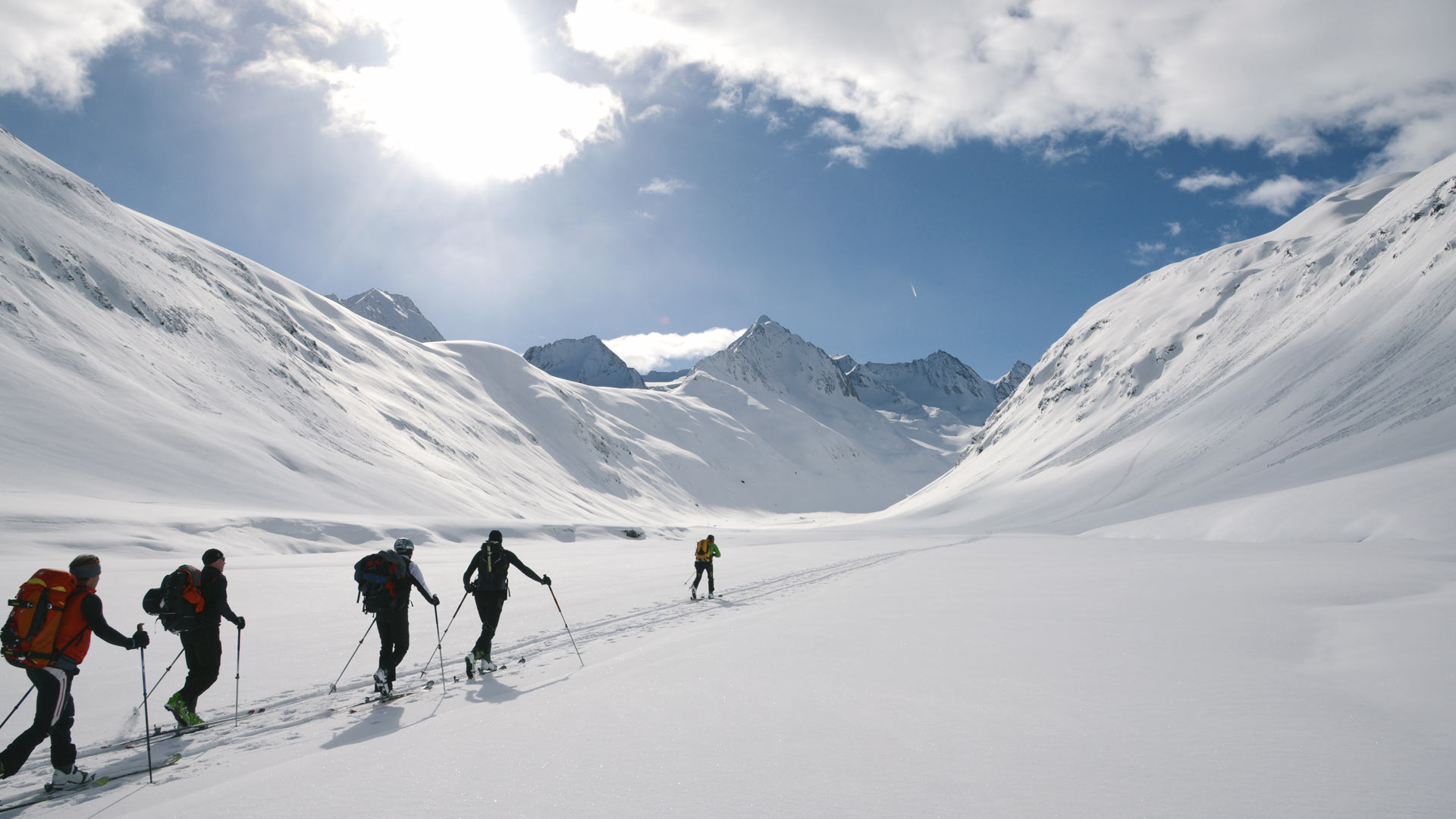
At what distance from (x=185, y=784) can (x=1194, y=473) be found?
72230 mm

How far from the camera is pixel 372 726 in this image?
7.86 metres

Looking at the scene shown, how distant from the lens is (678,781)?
220 inches

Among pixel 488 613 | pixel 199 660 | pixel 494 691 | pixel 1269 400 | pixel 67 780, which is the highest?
pixel 1269 400

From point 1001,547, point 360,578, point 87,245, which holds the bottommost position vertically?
point 1001,547

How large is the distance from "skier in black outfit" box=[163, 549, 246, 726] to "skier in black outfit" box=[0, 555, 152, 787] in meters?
1.29

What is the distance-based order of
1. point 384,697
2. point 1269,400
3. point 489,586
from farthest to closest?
1. point 1269,400
2. point 489,586
3. point 384,697

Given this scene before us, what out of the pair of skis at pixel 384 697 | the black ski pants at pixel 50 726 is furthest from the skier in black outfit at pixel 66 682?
the pair of skis at pixel 384 697

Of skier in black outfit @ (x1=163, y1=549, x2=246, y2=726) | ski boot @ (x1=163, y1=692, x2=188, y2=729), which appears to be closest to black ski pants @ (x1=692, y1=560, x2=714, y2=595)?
skier in black outfit @ (x1=163, y1=549, x2=246, y2=726)

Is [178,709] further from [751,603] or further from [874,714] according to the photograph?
[751,603]

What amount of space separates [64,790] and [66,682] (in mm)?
1094

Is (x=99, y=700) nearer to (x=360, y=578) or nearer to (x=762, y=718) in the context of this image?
(x=360, y=578)

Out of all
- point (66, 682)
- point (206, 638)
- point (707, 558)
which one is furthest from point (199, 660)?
point (707, 558)

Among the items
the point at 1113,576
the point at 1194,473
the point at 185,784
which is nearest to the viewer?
the point at 185,784

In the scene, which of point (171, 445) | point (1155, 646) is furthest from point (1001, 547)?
point (171, 445)
